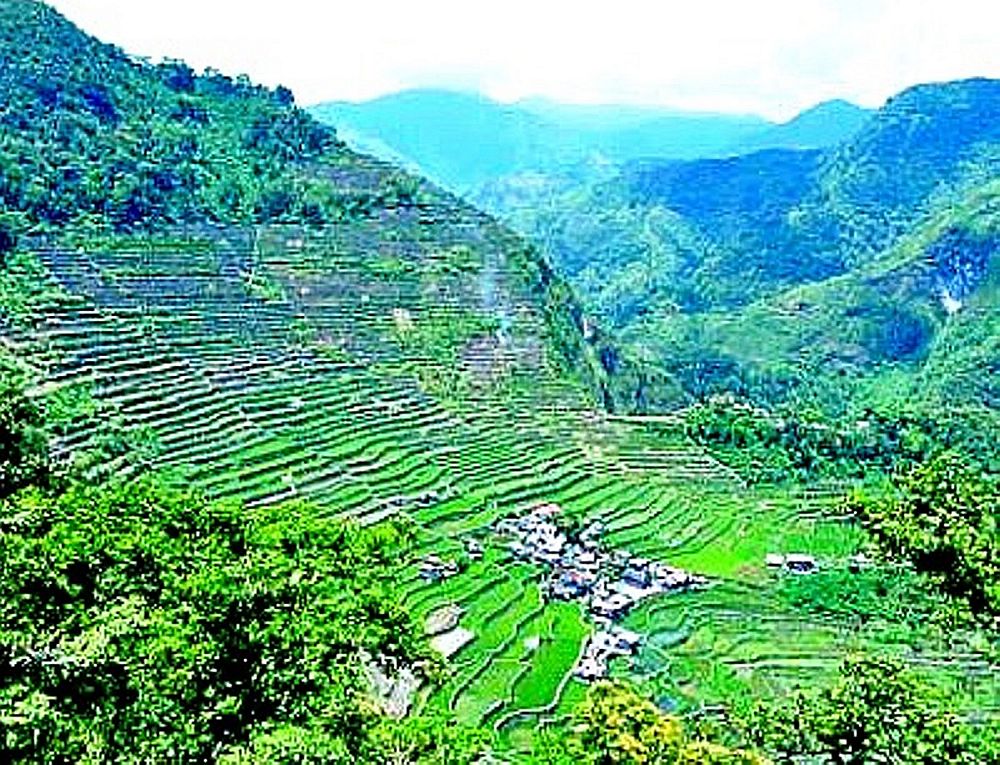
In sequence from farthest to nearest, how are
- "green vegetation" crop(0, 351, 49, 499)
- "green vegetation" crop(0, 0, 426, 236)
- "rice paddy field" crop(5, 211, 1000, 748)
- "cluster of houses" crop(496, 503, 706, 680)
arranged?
"green vegetation" crop(0, 0, 426, 236) → "cluster of houses" crop(496, 503, 706, 680) → "rice paddy field" crop(5, 211, 1000, 748) → "green vegetation" crop(0, 351, 49, 499)

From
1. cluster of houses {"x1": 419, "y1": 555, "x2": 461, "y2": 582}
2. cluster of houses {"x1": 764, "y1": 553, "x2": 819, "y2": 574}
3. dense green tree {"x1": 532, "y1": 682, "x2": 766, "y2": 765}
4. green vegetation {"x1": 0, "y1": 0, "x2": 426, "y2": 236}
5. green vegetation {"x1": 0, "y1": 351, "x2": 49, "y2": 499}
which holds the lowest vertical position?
cluster of houses {"x1": 764, "y1": 553, "x2": 819, "y2": 574}

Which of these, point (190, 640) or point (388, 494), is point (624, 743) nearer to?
point (190, 640)

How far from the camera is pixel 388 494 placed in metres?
36.1

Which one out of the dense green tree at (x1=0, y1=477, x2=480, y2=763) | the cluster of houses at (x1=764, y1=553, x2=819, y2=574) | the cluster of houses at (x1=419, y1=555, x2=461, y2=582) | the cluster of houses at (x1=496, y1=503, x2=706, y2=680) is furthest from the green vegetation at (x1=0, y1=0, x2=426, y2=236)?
the dense green tree at (x1=0, y1=477, x2=480, y2=763)

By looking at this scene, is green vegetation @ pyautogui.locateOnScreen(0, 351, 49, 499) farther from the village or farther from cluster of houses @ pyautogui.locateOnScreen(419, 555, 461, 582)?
cluster of houses @ pyautogui.locateOnScreen(419, 555, 461, 582)

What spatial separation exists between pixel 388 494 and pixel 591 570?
6.48 metres

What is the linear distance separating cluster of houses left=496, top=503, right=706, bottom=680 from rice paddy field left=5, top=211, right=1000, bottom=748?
0.60 m

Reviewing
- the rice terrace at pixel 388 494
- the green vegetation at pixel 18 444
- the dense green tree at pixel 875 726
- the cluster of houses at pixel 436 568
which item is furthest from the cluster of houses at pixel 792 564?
the dense green tree at pixel 875 726

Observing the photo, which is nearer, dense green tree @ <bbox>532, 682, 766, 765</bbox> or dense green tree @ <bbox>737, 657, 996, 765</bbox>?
dense green tree @ <bbox>737, 657, 996, 765</bbox>

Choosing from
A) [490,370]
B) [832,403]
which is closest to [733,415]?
[490,370]

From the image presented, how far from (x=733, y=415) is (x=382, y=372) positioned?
1601 centimetres

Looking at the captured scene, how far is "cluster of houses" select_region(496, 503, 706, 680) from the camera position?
34750 mm

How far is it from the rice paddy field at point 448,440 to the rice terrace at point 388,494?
16 cm

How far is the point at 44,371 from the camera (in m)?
35.0
